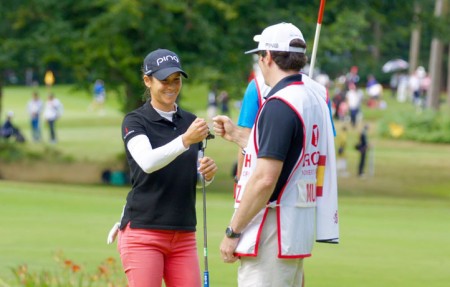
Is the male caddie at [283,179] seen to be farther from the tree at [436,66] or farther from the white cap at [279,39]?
the tree at [436,66]

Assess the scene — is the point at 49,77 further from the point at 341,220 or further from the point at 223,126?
the point at 223,126

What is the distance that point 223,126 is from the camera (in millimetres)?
6707

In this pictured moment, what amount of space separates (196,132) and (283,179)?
68 centimetres

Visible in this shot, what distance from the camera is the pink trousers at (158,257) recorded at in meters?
6.69

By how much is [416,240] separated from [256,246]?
34.4 ft

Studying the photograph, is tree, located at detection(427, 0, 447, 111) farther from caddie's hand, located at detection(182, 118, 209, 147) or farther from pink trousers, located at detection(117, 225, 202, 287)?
caddie's hand, located at detection(182, 118, 209, 147)

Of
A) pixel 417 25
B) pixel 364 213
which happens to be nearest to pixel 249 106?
pixel 364 213

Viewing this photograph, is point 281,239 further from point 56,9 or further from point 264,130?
point 56,9

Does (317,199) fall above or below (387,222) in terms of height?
above

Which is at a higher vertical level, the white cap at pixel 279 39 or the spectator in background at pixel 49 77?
the spectator in background at pixel 49 77

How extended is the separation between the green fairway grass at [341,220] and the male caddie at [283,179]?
4.46 m

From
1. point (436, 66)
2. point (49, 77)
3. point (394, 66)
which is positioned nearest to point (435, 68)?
point (436, 66)

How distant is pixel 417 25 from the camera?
1266 inches

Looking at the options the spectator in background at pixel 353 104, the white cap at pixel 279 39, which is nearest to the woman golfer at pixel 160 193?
the white cap at pixel 279 39
